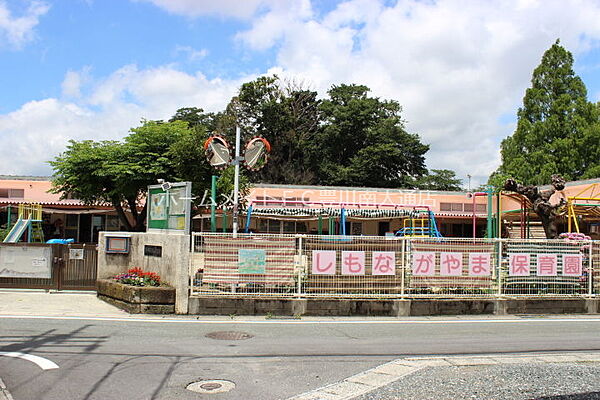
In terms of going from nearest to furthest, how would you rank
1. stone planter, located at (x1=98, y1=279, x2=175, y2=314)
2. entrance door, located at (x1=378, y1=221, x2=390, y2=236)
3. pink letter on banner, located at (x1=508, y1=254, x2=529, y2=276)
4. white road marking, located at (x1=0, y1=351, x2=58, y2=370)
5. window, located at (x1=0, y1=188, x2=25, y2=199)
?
white road marking, located at (x1=0, y1=351, x2=58, y2=370), stone planter, located at (x1=98, y1=279, x2=175, y2=314), pink letter on banner, located at (x1=508, y1=254, x2=529, y2=276), window, located at (x1=0, y1=188, x2=25, y2=199), entrance door, located at (x1=378, y1=221, x2=390, y2=236)

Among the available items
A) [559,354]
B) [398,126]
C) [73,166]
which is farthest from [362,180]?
[559,354]

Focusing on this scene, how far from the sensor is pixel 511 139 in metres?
48.9

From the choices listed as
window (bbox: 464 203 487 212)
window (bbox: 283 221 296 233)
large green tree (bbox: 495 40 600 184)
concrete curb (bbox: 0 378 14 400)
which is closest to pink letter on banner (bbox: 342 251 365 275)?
concrete curb (bbox: 0 378 14 400)

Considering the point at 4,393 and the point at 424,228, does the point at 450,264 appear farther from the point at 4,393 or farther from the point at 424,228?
the point at 424,228

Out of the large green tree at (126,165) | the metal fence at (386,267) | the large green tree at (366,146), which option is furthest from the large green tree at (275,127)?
the metal fence at (386,267)

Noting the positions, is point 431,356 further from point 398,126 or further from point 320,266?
point 398,126

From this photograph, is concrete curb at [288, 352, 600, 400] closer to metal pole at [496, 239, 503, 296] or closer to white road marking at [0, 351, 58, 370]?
white road marking at [0, 351, 58, 370]

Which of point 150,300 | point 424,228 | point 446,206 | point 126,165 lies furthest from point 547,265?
point 446,206

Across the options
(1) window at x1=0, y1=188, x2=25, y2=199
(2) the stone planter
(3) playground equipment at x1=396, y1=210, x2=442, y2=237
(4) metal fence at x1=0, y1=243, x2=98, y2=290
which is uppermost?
(1) window at x1=0, y1=188, x2=25, y2=199

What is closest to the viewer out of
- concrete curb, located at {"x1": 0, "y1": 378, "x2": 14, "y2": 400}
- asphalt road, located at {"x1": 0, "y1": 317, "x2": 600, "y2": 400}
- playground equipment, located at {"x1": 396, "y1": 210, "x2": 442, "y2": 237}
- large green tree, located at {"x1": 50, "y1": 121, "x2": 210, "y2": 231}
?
concrete curb, located at {"x1": 0, "y1": 378, "x2": 14, "y2": 400}

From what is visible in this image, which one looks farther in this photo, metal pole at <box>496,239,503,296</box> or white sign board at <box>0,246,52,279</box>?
white sign board at <box>0,246,52,279</box>

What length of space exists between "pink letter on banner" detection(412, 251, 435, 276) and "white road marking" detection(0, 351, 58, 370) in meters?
7.57

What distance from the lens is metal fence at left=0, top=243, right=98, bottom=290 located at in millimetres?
13906

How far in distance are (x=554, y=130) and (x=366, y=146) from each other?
17.6m
